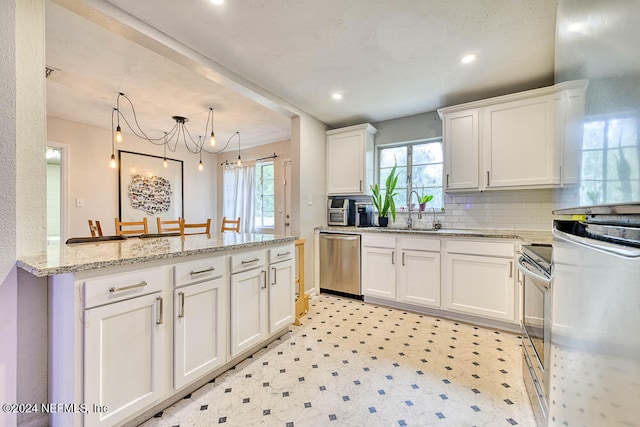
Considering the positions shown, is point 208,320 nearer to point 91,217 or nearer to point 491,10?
point 491,10

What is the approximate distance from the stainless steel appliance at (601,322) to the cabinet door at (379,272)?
219cm

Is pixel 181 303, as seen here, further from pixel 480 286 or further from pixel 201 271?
pixel 480 286

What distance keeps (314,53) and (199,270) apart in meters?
1.86

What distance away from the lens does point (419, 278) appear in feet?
9.25

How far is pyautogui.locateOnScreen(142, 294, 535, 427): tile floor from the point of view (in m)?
1.41

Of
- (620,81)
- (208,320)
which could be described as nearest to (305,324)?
(208,320)

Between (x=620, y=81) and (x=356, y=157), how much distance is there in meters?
3.12

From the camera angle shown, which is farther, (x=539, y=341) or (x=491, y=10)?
(x=491, y=10)

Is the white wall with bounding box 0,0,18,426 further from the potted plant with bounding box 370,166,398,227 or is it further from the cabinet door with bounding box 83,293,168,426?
the potted plant with bounding box 370,166,398,227

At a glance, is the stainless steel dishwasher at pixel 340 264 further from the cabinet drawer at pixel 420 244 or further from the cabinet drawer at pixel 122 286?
the cabinet drawer at pixel 122 286

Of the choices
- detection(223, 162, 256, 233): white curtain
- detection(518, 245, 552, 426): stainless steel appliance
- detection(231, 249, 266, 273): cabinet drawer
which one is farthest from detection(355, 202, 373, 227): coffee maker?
detection(223, 162, 256, 233): white curtain

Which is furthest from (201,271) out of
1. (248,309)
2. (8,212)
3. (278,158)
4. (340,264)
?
(278,158)

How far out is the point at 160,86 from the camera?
8.99 feet

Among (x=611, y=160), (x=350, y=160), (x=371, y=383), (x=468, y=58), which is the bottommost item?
(x=371, y=383)
